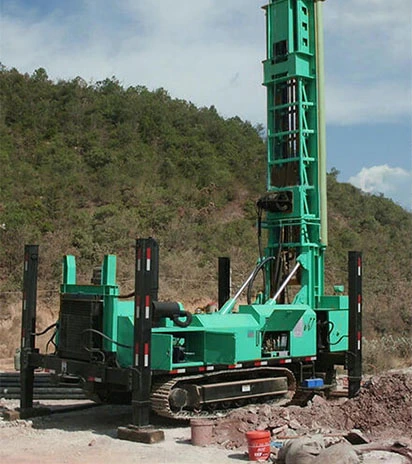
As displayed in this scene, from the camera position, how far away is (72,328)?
1062 centimetres


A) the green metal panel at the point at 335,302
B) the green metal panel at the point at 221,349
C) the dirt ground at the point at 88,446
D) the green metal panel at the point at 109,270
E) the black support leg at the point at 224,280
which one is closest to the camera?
the dirt ground at the point at 88,446

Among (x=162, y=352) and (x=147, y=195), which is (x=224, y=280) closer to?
(x=162, y=352)

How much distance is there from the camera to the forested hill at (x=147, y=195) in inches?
1134

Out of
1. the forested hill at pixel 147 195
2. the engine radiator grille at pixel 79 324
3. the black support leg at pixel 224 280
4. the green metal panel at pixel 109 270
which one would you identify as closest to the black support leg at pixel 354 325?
the black support leg at pixel 224 280

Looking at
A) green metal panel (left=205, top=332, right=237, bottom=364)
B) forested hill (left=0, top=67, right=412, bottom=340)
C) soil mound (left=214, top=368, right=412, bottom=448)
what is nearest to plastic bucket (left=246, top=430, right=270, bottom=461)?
soil mound (left=214, top=368, right=412, bottom=448)

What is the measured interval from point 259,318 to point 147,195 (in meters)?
25.5

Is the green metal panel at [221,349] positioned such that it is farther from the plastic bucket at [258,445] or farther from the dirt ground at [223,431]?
the plastic bucket at [258,445]

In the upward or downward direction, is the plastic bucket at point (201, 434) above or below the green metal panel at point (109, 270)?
below

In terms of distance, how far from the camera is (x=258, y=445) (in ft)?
27.6

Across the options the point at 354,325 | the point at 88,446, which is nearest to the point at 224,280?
the point at 354,325

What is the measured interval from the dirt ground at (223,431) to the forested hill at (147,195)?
13519 mm

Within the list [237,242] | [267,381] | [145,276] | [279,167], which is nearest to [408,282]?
[237,242]

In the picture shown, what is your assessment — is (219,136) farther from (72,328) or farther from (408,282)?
(72,328)

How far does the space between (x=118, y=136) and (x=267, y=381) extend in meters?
33.2
